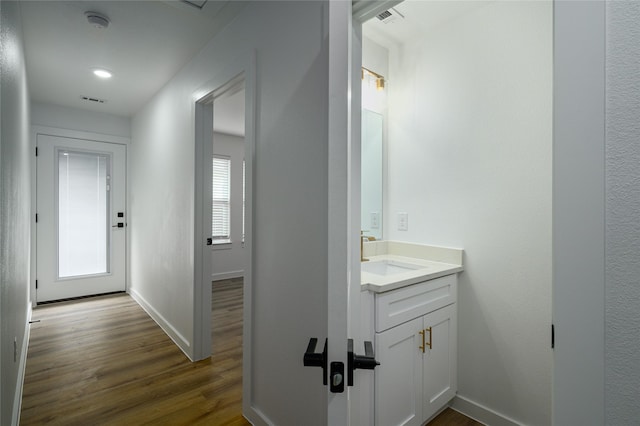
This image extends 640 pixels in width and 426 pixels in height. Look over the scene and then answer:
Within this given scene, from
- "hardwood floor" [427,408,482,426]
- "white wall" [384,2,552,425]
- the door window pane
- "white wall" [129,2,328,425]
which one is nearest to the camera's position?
"white wall" [129,2,328,425]

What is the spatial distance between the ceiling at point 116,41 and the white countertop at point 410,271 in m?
1.87

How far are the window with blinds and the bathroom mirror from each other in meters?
3.58

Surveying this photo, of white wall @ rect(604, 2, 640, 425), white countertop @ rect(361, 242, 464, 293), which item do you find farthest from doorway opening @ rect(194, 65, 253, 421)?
white wall @ rect(604, 2, 640, 425)

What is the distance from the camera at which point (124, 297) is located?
426 cm

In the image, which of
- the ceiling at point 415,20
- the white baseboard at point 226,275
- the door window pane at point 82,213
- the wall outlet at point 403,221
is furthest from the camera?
the white baseboard at point 226,275

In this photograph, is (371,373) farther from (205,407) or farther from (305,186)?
(205,407)

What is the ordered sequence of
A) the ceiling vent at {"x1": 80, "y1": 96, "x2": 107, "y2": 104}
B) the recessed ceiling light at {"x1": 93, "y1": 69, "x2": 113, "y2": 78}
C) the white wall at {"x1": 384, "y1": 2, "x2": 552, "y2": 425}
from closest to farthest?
the white wall at {"x1": 384, "y1": 2, "x2": 552, "y2": 425}, the recessed ceiling light at {"x1": 93, "y1": 69, "x2": 113, "y2": 78}, the ceiling vent at {"x1": 80, "y1": 96, "x2": 107, "y2": 104}

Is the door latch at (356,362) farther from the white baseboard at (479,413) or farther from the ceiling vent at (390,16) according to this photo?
the ceiling vent at (390,16)

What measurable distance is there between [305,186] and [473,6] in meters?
1.66

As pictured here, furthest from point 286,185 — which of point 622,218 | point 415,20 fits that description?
point 415,20

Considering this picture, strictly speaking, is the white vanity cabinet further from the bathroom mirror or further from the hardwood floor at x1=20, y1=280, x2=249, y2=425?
the hardwood floor at x1=20, y1=280, x2=249, y2=425

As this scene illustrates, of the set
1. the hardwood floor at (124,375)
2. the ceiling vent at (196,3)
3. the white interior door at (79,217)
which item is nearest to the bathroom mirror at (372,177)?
the ceiling vent at (196,3)

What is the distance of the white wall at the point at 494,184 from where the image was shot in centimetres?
167

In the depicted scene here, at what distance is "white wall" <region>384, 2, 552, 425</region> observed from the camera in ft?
5.46
